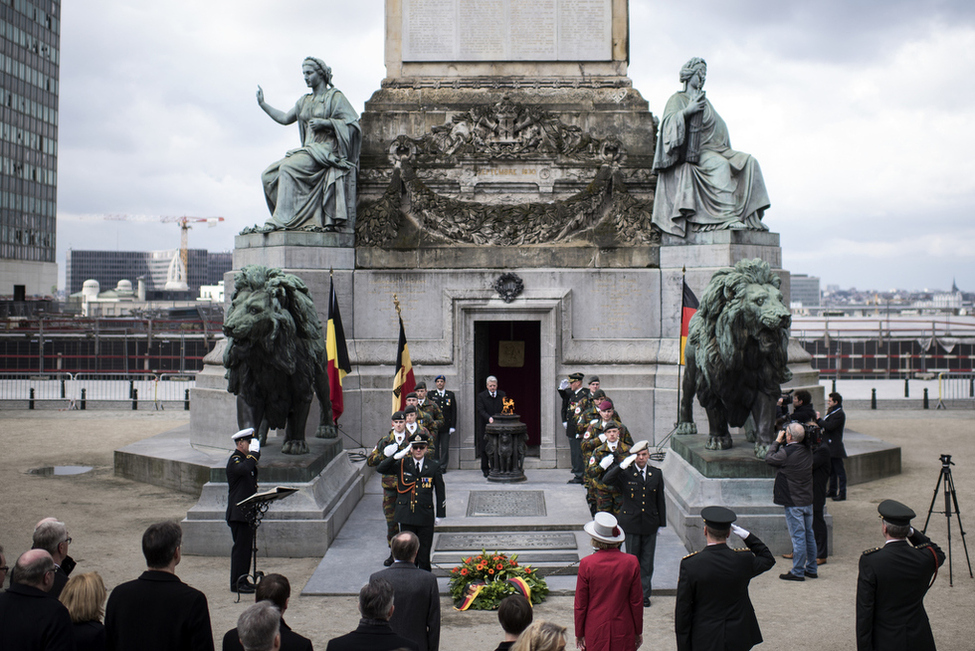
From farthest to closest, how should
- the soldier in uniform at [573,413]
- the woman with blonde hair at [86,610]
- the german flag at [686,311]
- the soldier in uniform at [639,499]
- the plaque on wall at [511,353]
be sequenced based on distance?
the plaque on wall at [511,353]
the german flag at [686,311]
the soldier in uniform at [573,413]
the soldier in uniform at [639,499]
the woman with blonde hair at [86,610]

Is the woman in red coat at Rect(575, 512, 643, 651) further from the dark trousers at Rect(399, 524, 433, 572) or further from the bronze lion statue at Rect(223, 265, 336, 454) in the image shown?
the bronze lion statue at Rect(223, 265, 336, 454)

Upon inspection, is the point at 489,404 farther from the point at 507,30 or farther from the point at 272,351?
the point at 507,30

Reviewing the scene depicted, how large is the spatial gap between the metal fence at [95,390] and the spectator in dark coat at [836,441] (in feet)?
58.8

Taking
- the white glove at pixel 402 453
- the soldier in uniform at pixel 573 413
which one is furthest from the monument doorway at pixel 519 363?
the white glove at pixel 402 453

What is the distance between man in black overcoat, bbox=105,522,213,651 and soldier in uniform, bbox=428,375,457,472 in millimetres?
9631

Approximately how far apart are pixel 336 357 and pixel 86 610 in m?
9.50

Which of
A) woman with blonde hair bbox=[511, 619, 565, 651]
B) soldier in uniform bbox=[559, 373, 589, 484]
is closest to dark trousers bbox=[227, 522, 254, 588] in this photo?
soldier in uniform bbox=[559, 373, 589, 484]

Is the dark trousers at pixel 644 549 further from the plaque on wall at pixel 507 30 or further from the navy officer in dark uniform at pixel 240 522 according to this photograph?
the plaque on wall at pixel 507 30

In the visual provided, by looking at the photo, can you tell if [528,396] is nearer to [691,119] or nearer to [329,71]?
[691,119]

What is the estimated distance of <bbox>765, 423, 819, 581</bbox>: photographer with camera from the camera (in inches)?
390

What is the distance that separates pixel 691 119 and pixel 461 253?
462 centimetres

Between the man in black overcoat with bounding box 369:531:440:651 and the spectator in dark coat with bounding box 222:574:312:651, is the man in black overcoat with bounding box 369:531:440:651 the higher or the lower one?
the lower one

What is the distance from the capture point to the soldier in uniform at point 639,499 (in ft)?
28.9

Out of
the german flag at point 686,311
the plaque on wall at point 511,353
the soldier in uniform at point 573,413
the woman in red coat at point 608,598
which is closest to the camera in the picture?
the woman in red coat at point 608,598
